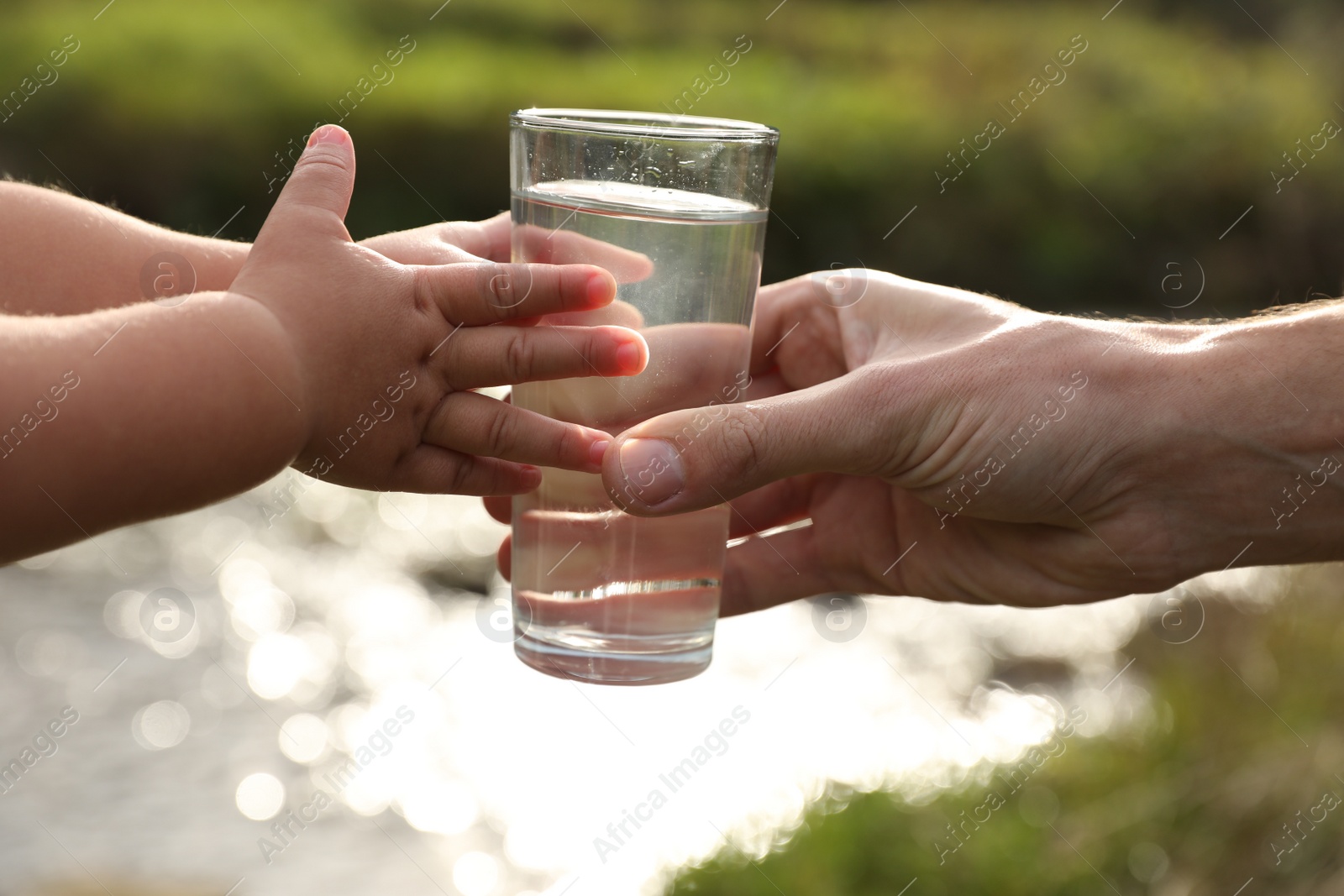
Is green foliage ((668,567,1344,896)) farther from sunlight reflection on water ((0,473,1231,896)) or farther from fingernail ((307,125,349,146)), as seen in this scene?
fingernail ((307,125,349,146))

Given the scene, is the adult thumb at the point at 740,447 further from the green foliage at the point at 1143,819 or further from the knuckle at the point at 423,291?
the green foliage at the point at 1143,819

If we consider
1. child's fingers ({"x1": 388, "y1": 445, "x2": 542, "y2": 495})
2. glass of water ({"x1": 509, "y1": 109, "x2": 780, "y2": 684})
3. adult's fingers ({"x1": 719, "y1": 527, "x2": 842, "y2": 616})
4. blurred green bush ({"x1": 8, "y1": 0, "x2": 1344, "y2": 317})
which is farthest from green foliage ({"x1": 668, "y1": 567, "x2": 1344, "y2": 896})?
blurred green bush ({"x1": 8, "y1": 0, "x2": 1344, "y2": 317})

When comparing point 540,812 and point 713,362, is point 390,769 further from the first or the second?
point 713,362

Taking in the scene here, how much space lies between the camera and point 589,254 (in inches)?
67.4

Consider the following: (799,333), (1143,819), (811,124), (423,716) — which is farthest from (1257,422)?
(811,124)

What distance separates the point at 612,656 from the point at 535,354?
1.54ft

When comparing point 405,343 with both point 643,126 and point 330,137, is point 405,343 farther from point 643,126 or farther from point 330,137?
point 643,126

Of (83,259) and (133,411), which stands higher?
(133,411)

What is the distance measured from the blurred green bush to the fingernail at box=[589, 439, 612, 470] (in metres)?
7.67

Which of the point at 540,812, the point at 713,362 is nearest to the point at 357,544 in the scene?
the point at 540,812

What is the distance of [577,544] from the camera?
5.97 feet

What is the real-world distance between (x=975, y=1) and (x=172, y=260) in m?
16.3

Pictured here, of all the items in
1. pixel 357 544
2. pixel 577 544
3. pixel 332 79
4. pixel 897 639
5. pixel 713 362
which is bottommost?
pixel 357 544

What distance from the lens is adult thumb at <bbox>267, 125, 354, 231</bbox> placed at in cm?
171
